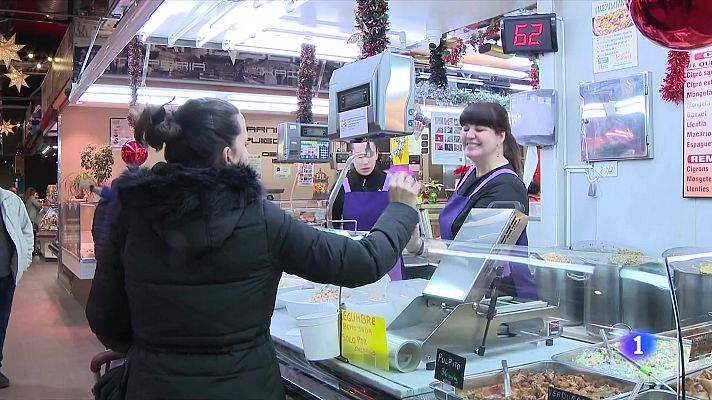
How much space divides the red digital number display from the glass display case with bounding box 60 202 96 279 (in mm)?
5146

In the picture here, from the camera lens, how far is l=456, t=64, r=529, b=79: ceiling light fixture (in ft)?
25.2

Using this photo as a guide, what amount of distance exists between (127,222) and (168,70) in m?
8.17

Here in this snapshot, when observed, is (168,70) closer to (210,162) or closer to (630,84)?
(630,84)

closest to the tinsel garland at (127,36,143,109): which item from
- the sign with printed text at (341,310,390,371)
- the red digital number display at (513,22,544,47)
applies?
the red digital number display at (513,22,544,47)

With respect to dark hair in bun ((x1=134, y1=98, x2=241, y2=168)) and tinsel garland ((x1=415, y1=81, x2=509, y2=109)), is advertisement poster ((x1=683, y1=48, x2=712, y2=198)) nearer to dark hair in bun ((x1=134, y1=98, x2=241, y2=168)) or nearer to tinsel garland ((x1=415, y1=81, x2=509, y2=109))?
tinsel garland ((x1=415, y1=81, x2=509, y2=109))

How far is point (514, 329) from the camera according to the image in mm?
1927

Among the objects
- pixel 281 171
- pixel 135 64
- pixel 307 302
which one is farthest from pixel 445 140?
pixel 281 171

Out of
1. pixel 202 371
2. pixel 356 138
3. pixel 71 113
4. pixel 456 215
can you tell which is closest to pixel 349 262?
pixel 202 371

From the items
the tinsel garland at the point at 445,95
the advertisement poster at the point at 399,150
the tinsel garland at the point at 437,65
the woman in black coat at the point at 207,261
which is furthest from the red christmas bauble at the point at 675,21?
the tinsel garland at the point at 437,65

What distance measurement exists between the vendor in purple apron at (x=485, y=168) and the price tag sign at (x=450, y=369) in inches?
45.1

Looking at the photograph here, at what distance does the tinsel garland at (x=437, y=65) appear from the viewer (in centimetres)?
579

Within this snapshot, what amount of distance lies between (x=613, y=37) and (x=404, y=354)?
10.1 feet

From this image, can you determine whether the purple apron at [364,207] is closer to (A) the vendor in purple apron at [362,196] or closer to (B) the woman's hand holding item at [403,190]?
(A) the vendor in purple apron at [362,196]

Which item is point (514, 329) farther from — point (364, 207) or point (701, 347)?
point (364, 207)
